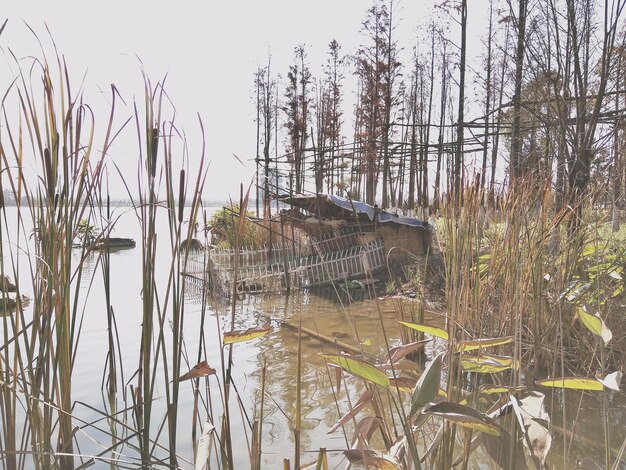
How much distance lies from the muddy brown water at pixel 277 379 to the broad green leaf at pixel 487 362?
109 millimetres

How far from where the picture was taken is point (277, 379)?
3.68 metres

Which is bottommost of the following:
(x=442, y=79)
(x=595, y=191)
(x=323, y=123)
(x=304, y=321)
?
(x=304, y=321)

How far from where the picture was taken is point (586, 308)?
87cm

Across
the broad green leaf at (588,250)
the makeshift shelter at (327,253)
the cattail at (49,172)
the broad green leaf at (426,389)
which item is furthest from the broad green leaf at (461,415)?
the makeshift shelter at (327,253)

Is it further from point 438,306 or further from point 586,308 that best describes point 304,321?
point 586,308

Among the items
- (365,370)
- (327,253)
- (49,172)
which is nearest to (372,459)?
(365,370)

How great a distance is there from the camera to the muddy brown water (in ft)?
6.76

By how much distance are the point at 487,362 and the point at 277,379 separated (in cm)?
299

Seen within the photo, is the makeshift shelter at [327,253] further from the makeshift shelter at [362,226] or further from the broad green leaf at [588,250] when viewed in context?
the broad green leaf at [588,250]

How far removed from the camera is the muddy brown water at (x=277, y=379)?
2061 millimetres

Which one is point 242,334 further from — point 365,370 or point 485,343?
point 485,343

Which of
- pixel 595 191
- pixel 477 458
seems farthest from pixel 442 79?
pixel 477 458

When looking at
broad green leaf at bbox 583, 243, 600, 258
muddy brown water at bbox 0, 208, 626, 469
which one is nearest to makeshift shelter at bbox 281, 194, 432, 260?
muddy brown water at bbox 0, 208, 626, 469

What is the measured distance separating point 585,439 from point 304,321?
362cm
